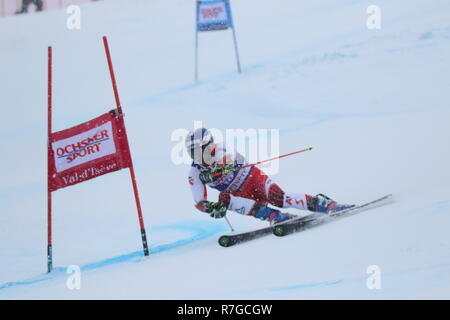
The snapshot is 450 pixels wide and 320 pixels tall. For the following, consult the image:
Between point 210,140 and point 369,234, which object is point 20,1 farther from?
point 369,234

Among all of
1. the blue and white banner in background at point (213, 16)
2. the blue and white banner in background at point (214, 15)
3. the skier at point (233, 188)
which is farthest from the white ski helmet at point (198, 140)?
the blue and white banner in background at point (214, 15)

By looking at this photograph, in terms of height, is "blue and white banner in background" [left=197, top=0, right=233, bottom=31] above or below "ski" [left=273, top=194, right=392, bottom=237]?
above

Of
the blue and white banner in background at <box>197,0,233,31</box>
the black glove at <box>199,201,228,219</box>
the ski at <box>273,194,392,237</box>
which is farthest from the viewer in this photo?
the blue and white banner in background at <box>197,0,233,31</box>

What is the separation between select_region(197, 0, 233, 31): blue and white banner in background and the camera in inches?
224

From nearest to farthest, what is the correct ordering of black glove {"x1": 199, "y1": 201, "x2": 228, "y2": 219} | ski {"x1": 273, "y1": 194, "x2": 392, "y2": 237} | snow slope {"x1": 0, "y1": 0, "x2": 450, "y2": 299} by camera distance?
snow slope {"x1": 0, "y1": 0, "x2": 450, "y2": 299} < ski {"x1": 273, "y1": 194, "x2": 392, "y2": 237} < black glove {"x1": 199, "y1": 201, "x2": 228, "y2": 219}

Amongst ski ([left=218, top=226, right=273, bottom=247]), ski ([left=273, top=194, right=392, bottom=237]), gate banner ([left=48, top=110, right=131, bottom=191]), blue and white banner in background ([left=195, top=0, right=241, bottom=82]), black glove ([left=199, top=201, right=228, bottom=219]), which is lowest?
ski ([left=218, top=226, right=273, bottom=247])

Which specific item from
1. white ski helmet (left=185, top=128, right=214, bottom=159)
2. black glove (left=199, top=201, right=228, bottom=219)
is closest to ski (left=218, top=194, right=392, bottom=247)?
black glove (left=199, top=201, right=228, bottom=219)

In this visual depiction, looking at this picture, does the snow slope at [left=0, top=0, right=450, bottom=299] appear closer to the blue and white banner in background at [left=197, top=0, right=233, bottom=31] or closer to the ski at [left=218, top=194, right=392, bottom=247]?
the ski at [left=218, top=194, right=392, bottom=247]

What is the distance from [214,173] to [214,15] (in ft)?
8.84

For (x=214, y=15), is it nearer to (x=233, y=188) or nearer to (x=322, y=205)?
(x=233, y=188)

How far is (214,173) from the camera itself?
3375mm

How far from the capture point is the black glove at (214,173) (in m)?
3.35

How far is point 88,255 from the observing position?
391 cm

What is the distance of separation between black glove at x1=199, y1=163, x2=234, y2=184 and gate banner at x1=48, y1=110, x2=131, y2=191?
394 mm
